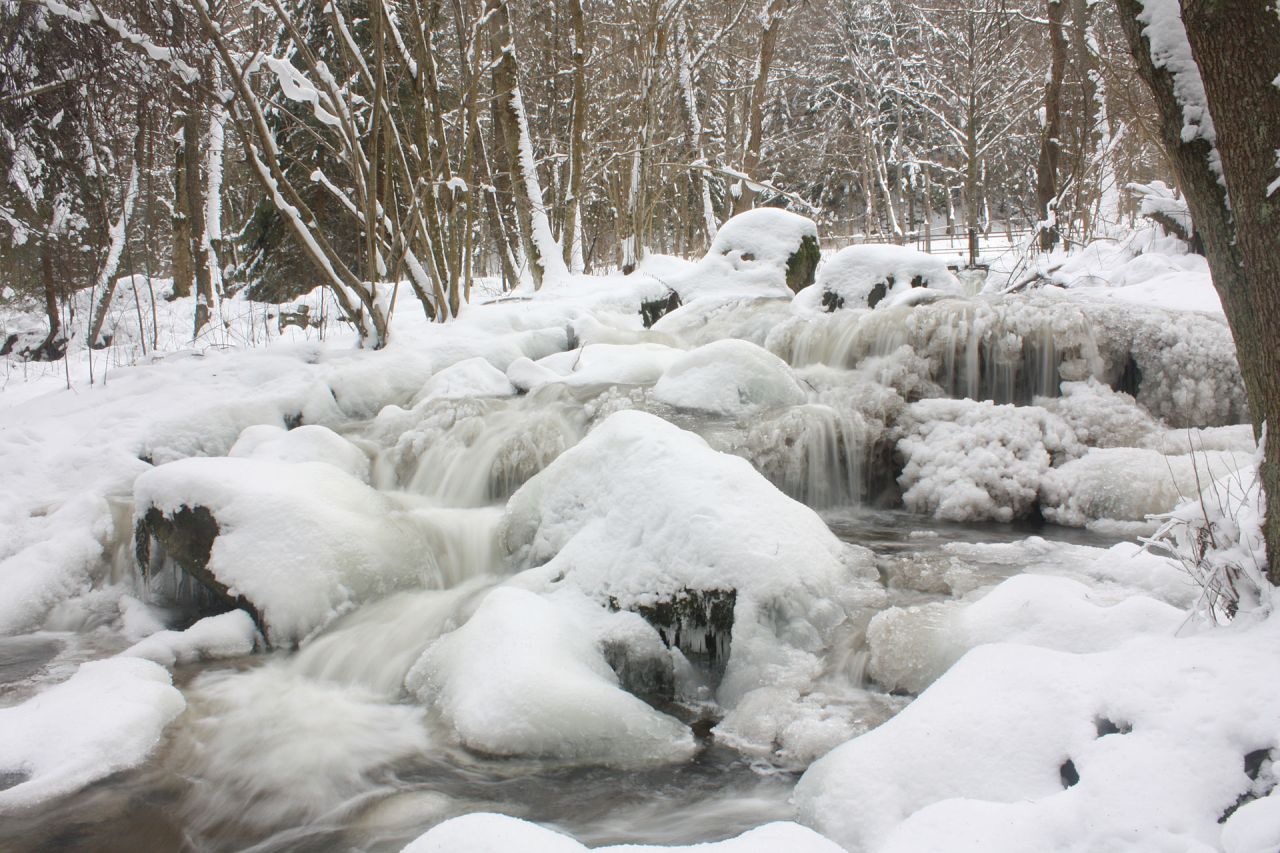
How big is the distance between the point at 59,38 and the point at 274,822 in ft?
25.1

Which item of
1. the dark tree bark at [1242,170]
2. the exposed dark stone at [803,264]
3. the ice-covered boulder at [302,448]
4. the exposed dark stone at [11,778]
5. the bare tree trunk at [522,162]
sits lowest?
the exposed dark stone at [11,778]

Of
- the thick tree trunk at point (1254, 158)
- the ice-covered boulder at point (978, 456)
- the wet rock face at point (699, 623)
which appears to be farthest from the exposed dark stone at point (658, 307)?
the thick tree trunk at point (1254, 158)

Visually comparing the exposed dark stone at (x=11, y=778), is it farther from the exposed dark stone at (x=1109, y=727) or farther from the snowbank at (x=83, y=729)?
the exposed dark stone at (x=1109, y=727)

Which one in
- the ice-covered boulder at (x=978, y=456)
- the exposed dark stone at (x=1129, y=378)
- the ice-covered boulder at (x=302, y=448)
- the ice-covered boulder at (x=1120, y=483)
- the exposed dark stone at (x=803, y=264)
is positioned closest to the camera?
the ice-covered boulder at (x=1120, y=483)

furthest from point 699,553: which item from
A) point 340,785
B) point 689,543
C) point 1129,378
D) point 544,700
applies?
point 1129,378

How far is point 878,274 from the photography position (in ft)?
32.6

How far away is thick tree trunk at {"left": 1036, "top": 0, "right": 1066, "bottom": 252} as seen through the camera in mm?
11938

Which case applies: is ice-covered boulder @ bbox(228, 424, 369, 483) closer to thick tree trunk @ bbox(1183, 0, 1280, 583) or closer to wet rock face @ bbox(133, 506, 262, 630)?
wet rock face @ bbox(133, 506, 262, 630)

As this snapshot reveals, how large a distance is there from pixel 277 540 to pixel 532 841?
295cm

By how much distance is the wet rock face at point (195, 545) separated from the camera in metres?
4.45

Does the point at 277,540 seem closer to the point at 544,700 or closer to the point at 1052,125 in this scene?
the point at 544,700

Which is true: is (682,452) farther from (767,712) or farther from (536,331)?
(536,331)

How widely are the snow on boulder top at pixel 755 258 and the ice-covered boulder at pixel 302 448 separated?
19.0 ft

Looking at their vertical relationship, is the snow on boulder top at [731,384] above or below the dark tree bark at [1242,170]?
below
